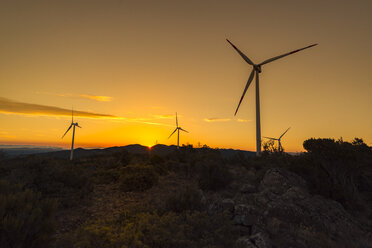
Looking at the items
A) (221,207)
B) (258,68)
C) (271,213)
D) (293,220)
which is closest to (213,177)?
(271,213)

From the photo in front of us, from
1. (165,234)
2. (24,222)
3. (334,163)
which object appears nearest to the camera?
(24,222)

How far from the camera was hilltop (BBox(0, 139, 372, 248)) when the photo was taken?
8123 mm

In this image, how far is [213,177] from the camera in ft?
63.0

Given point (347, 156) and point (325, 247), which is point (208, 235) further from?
point (347, 156)

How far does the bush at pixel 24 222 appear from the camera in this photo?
656 centimetres

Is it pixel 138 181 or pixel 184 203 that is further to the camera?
pixel 138 181

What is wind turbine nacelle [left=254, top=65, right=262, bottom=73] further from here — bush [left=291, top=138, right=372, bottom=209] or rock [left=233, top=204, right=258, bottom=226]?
rock [left=233, top=204, right=258, bottom=226]

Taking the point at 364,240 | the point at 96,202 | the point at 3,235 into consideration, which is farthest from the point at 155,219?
the point at 364,240

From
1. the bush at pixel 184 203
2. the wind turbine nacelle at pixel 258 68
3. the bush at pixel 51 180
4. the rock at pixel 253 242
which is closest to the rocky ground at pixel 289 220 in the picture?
the rock at pixel 253 242

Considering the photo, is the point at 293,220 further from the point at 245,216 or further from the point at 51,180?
the point at 51,180

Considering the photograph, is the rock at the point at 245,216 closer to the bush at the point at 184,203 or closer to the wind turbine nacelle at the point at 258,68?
the bush at the point at 184,203

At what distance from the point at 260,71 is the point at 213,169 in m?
24.2

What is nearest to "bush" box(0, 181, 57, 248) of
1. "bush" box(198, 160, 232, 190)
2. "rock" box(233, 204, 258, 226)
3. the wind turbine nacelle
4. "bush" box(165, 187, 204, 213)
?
"bush" box(165, 187, 204, 213)

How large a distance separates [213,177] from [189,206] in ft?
24.4
